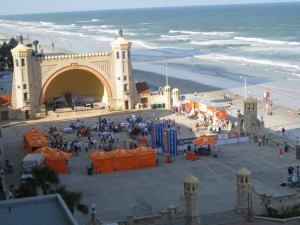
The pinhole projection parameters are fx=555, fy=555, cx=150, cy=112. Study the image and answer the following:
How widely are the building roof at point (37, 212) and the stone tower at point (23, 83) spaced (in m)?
28.8

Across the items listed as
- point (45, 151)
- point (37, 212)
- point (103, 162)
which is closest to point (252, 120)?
point (103, 162)

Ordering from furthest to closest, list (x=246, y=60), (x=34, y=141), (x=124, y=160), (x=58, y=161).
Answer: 1. (x=246, y=60)
2. (x=34, y=141)
3. (x=124, y=160)
4. (x=58, y=161)

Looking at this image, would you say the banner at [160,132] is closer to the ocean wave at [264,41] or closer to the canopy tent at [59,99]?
the canopy tent at [59,99]

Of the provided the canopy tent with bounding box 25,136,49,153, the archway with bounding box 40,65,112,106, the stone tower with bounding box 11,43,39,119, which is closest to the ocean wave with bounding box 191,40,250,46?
the archway with bounding box 40,65,112,106

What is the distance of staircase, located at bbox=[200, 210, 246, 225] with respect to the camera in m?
21.8

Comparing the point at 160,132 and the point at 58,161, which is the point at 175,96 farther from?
the point at 58,161

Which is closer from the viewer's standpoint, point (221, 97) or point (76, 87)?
point (76, 87)

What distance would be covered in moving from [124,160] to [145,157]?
45.4 inches

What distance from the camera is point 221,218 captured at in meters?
22.0

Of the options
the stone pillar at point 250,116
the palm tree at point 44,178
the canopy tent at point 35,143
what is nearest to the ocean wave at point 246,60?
the stone pillar at point 250,116

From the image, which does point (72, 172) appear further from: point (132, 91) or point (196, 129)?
point (132, 91)

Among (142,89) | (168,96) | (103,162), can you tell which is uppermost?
(142,89)

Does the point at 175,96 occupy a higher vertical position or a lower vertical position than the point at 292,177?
higher

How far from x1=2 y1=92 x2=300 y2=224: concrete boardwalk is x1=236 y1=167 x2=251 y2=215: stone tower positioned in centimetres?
86
